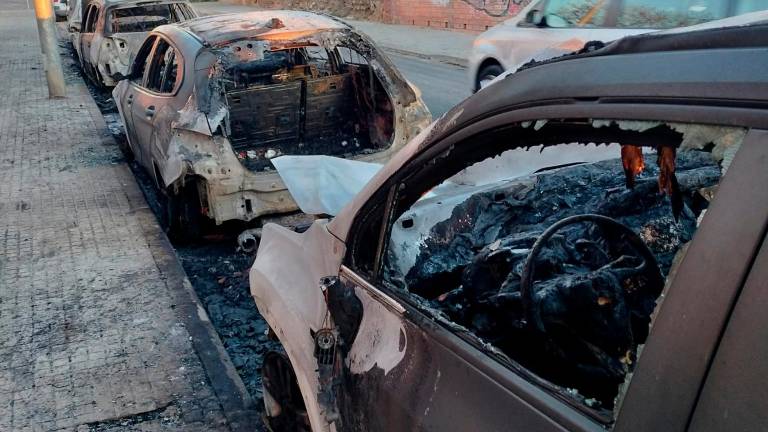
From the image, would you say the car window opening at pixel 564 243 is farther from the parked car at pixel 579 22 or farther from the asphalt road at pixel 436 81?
the asphalt road at pixel 436 81

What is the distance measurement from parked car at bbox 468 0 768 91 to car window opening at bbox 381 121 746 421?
3.06 metres

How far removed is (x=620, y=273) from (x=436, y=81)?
11523 millimetres

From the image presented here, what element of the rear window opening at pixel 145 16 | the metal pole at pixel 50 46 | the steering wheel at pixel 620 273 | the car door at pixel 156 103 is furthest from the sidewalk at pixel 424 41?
the steering wheel at pixel 620 273

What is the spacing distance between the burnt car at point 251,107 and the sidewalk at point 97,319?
651 millimetres

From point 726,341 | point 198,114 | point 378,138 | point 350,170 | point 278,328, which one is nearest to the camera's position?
point 726,341

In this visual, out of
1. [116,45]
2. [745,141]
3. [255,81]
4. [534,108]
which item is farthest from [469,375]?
[116,45]

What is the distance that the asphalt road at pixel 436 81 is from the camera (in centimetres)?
1118

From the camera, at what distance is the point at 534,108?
1767 millimetres

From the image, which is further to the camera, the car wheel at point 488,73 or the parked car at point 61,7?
the parked car at point 61,7

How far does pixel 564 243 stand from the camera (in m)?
2.63

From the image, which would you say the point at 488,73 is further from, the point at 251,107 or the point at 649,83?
the point at 649,83

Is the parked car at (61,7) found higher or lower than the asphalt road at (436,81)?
lower

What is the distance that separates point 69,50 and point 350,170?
1951cm

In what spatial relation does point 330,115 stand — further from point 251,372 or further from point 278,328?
point 278,328
